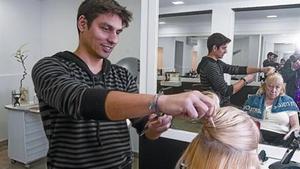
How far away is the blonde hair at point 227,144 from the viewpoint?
28.3 inches

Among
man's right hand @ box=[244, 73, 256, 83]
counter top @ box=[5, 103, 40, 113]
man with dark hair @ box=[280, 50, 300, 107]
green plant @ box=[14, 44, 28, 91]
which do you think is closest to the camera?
man with dark hair @ box=[280, 50, 300, 107]

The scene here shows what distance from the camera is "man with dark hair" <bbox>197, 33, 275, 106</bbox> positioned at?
1.45m

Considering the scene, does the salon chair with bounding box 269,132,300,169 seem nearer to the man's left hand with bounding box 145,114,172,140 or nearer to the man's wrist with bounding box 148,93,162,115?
the man's left hand with bounding box 145,114,172,140

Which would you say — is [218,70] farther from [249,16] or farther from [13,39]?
[13,39]

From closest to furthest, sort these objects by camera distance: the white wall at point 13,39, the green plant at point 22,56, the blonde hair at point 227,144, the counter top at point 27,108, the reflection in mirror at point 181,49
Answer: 1. the blonde hair at point 227,144
2. the reflection in mirror at point 181,49
3. the counter top at point 27,108
4. the white wall at point 13,39
5. the green plant at point 22,56

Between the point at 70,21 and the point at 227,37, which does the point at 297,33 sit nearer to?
the point at 227,37

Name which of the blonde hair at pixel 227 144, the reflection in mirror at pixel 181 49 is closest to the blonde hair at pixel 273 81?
the reflection in mirror at pixel 181 49

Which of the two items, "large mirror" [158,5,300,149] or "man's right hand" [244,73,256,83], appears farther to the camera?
"man's right hand" [244,73,256,83]

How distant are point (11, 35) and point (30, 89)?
0.71 metres

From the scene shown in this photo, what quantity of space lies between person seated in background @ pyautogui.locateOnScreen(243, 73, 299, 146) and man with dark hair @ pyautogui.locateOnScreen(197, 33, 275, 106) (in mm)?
95

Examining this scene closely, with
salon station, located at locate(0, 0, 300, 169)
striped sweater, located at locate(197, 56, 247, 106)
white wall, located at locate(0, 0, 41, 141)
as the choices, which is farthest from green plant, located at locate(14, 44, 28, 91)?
striped sweater, located at locate(197, 56, 247, 106)

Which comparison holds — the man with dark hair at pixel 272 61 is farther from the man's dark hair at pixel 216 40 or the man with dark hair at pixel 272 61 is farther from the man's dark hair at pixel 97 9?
the man's dark hair at pixel 97 9

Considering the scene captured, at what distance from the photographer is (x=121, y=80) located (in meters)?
1.05

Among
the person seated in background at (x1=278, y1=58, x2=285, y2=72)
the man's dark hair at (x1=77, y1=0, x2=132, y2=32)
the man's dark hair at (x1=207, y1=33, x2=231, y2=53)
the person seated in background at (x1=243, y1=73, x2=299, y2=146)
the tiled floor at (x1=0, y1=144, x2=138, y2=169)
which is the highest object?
the man's dark hair at (x1=77, y1=0, x2=132, y2=32)
